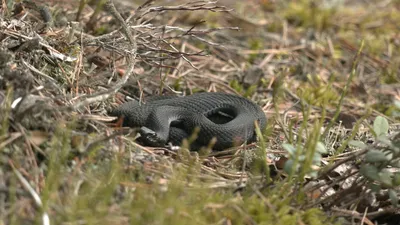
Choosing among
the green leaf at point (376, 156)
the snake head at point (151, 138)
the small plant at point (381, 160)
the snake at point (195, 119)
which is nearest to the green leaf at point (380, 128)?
the small plant at point (381, 160)

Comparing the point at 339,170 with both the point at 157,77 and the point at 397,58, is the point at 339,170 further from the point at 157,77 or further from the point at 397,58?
the point at 397,58

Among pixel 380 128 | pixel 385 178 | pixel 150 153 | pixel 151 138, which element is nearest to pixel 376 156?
pixel 385 178

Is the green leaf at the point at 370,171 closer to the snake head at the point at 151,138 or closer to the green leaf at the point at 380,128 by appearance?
the green leaf at the point at 380,128

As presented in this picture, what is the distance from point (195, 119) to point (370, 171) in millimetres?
1671

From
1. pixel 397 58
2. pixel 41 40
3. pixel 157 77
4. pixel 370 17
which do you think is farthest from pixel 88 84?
pixel 370 17

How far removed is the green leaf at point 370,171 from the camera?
11.3 feet

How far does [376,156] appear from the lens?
3.41 meters

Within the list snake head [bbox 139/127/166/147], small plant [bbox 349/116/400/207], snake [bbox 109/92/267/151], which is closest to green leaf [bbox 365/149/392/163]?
small plant [bbox 349/116/400/207]

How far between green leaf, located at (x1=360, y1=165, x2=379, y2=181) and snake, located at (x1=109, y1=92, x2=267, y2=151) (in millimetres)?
1170

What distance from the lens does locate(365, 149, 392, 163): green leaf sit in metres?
3.39

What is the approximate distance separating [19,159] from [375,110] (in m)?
3.83

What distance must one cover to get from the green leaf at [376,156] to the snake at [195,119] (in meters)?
1.21

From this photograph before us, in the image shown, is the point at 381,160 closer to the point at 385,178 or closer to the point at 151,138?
the point at 385,178

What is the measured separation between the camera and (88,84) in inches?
181
